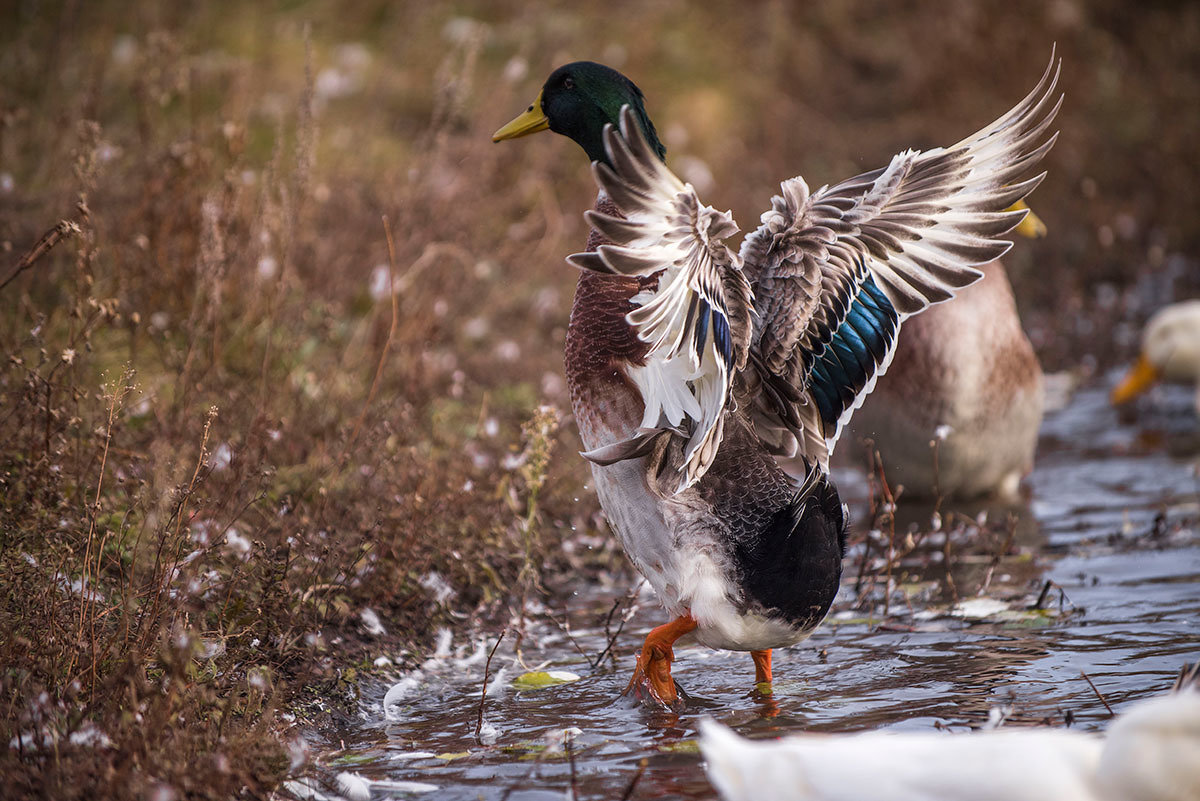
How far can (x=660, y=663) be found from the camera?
3.16 meters

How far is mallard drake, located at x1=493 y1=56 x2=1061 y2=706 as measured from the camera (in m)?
2.90

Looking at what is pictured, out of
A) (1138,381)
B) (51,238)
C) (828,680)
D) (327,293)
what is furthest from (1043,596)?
(327,293)

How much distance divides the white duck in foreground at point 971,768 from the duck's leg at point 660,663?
3.33 ft

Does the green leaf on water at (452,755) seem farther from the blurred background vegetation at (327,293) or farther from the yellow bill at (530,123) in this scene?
the yellow bill at (530,123)

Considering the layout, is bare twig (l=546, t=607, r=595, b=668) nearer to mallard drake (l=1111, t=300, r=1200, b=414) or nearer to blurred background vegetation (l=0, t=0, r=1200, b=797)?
blurred background vegetation (l=0, t=0, r=1200, b=797)

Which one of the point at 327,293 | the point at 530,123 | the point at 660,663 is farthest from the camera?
the point at 327,293

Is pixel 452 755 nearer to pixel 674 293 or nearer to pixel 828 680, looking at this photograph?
pixel 828 680

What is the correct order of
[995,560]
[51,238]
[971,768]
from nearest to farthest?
1. [971,768]
2. [51,238]
3. [995,560]

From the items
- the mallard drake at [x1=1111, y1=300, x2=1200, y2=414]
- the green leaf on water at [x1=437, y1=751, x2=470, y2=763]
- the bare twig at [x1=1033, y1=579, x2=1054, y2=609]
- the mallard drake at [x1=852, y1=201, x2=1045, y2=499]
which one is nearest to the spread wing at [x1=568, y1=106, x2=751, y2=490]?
the green leaf on water at [x1=437, y1=751, x2=470, y2=763]

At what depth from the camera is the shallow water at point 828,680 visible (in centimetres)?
279

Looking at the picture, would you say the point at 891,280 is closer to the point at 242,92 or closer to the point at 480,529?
the point at 480,529

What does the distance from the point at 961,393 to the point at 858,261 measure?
1877 mm

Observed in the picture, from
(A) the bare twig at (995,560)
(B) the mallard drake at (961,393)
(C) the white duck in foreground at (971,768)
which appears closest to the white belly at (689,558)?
(C) the white duck in foreground at (971,768)

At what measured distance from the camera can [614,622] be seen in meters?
4.00
